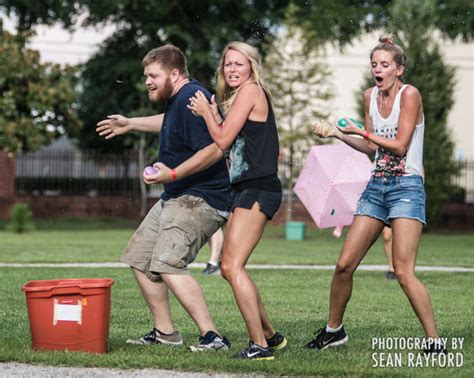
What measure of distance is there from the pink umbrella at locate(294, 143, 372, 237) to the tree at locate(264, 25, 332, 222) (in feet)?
79.7

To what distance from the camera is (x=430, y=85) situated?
112 ft

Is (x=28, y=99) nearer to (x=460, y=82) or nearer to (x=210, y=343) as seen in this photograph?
(x=210, y=343)

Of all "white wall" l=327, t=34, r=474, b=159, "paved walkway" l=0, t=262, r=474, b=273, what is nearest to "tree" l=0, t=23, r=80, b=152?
"paved walkway" l=0, t=262, r=474, b=273

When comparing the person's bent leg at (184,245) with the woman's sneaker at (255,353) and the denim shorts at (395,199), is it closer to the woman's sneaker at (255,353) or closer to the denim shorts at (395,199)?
the woman's sneaker at (255,353)

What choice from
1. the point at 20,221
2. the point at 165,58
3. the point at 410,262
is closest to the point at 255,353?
the point at 410,262

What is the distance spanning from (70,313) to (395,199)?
2.24 m

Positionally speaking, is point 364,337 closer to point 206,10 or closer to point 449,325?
A: point 449,325

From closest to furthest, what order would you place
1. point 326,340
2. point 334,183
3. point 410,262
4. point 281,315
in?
point 410,262
point 326,340
point 334,183
point 281,315

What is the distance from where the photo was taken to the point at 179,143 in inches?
298

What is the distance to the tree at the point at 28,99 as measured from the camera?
31050mm

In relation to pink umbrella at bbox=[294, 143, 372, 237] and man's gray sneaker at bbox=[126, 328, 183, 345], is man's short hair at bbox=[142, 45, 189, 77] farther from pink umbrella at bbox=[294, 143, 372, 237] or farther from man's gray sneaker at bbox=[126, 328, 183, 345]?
pink umbrella at bbox=[294, 143, 372, 237]

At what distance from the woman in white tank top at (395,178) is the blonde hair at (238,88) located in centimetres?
51

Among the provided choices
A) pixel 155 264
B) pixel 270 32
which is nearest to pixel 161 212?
pixel 155 264

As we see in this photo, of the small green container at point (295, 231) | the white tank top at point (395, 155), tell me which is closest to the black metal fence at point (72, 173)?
the small green container at point (295, 231)
